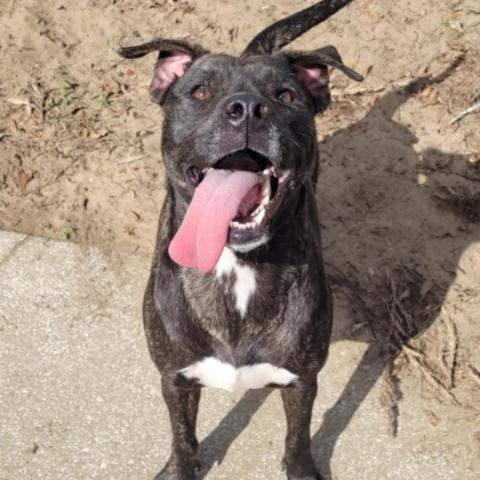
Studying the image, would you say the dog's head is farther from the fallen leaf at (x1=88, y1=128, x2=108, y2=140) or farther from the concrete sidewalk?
the fallen leaf at (x1=88, y1=128, x2=108, y2=140)

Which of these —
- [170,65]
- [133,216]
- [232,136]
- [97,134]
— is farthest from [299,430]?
[97,134]

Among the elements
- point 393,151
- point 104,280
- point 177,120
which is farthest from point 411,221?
point 177,120

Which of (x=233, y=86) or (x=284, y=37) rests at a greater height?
(x=233, y=86)

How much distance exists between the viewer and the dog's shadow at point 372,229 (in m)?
4.44

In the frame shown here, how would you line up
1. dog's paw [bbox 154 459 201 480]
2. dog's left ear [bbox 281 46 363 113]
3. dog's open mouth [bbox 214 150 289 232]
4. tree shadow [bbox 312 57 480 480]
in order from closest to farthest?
dog's open mouth [bbox 214 150 289 232]
dog's left ear [bbox 281 46 363 113]
dog's paw [bbox 154 459 201 480]
tree shadow [bbox 312 57 480 480]

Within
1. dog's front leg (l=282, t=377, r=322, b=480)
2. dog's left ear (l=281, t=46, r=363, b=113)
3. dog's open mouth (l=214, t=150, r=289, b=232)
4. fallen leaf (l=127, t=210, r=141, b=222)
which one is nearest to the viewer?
dog's open mouth (l=214, t=150, r=289, b=232)

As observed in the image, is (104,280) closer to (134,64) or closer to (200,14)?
(134,64)

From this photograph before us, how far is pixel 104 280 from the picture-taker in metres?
5.18

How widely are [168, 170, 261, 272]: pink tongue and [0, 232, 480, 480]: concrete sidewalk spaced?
5.15ft

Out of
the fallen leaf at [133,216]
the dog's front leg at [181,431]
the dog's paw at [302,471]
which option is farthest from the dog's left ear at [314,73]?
Result: the fallen leaf at [133,216]

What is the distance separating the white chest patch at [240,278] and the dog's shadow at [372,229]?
1.26 m

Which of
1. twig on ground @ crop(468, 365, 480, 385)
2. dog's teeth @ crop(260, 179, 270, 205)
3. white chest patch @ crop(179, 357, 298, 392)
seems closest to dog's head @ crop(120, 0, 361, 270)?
dog's teeth @ crop(260, 179, 270, 205)

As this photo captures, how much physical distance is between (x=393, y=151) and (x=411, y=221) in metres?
0.69

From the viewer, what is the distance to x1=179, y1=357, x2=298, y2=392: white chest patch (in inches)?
136
